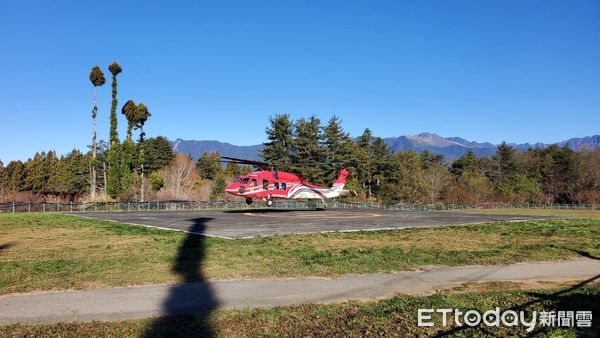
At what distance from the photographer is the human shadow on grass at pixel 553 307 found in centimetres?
600

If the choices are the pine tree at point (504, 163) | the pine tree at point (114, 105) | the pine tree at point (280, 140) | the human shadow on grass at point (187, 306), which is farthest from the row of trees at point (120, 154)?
the pine tree at point (504, 163)

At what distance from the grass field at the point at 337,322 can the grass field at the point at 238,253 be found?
2.81 meters

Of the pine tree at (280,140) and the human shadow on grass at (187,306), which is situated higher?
the pine tree at (280,140)

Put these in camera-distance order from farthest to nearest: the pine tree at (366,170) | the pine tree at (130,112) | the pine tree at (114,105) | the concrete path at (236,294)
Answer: the pine tree at (366,170)
the pine tree at (130,112)
the pine tree at (114,105)
the concrete path at (236,294)

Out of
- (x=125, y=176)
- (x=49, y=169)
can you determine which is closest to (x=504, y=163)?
(x=125, y=176)

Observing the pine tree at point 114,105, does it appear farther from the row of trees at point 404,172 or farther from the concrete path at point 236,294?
the concrete path at point 236,294

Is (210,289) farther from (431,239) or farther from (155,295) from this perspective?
(431,239)

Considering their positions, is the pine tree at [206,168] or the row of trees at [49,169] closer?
the row of trees at [49,169]

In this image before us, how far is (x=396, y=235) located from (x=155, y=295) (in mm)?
12324

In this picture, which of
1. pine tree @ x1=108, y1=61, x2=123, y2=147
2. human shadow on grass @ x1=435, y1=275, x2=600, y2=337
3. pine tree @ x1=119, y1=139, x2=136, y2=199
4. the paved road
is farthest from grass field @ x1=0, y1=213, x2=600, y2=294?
pine tree @ x1=108, y1=61, x2=123, y2=147

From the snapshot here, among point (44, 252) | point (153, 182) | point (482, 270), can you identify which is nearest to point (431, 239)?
point (482, 270)

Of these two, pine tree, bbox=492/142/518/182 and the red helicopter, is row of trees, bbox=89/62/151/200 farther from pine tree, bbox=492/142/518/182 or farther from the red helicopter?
pine tree, bbox=492/142/518/182

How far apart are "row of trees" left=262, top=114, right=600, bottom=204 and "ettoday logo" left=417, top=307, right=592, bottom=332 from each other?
213 ft

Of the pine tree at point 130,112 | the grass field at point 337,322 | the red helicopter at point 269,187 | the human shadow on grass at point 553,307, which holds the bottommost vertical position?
the human shadow on grass at point 553,307
